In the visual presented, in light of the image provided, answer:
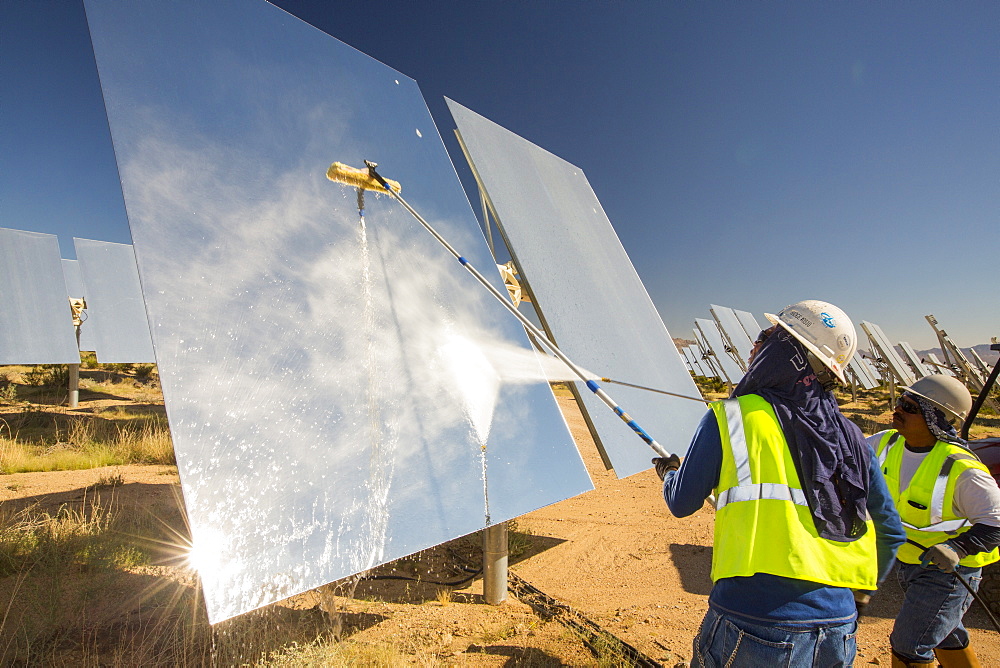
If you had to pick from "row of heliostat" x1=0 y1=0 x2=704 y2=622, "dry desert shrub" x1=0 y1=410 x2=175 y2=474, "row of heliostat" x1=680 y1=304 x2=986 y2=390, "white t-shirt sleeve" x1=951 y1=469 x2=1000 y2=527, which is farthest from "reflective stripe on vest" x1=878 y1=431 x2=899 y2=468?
"row of heliostat" x1=680 y1=304 x2=986 y2=390

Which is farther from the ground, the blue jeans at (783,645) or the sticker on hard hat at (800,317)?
the sticker on hard hat at (800,317)

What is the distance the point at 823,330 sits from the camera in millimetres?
1486

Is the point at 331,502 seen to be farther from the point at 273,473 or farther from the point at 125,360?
the point at 125,360

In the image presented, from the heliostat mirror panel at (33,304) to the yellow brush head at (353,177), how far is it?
1030cm

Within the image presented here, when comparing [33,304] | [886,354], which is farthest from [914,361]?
[33,304]

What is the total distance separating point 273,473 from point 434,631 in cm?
193

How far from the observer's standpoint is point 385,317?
2.04 m

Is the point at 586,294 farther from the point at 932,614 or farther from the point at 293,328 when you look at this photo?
the point at 932,614

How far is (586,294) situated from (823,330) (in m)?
2.03

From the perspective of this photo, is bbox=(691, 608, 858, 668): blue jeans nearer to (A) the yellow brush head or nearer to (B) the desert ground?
(B) the desert ground

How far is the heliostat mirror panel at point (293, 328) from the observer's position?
1439mm

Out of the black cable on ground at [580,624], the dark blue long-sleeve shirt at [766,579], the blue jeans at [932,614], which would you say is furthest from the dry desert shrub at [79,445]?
the blue jeans at [932,614]

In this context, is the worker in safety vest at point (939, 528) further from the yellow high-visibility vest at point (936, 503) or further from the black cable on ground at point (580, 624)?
the black cable on ground at point (580, 624)

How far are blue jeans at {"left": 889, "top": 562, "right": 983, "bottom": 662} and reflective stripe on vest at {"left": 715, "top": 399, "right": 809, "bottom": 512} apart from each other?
1.64m
